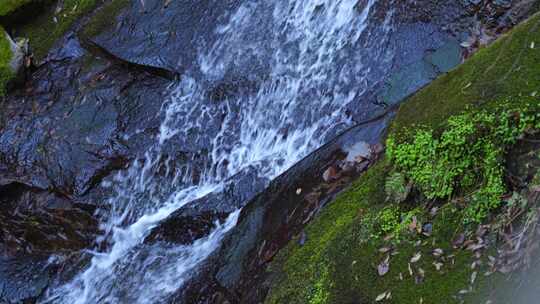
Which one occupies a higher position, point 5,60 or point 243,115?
point 5,60

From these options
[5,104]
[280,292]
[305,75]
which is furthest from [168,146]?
[280,292]

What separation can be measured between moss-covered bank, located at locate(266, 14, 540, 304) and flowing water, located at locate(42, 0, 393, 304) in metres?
2.34

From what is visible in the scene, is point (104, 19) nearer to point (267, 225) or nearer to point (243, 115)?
point (243, 115)

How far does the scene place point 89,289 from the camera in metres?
7.70

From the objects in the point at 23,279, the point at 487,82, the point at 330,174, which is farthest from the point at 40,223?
the point at 487,82

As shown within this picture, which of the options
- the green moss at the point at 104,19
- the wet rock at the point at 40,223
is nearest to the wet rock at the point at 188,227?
the wet rock at the point at 40,223

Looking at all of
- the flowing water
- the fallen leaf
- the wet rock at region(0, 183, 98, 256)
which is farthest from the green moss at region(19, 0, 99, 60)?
the fallen leaf

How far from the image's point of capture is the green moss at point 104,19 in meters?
9.30

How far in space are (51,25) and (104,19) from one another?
1.24 m

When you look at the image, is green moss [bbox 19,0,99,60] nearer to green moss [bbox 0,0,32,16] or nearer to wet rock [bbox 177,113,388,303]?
green moss [bbox 0,0,32,16]

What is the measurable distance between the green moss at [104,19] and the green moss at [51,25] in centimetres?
44

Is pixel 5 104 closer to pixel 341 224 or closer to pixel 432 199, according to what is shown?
pixel 341 224

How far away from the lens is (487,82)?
14.4ft

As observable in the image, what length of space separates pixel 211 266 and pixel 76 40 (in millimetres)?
5190
